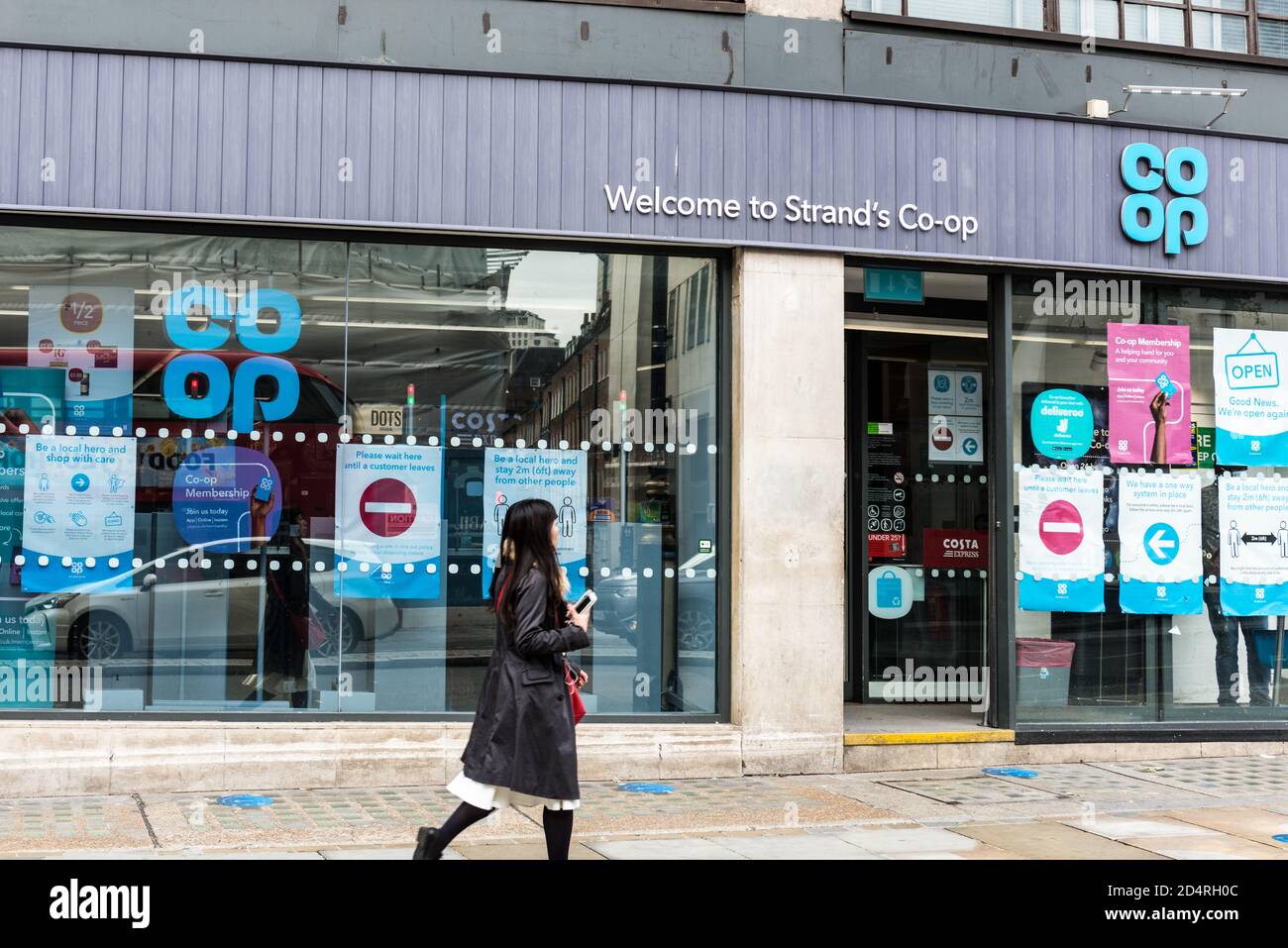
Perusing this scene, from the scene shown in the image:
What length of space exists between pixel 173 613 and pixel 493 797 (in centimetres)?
385

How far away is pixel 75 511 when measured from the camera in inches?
355

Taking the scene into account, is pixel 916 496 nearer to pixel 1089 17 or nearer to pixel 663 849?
pixel 1089 17

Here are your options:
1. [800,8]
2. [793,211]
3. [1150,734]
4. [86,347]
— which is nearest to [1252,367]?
[1150,734]

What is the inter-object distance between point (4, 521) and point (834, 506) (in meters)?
5.35

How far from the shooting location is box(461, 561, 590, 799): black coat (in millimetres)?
6039

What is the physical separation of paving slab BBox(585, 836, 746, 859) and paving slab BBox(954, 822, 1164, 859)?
4.64 feet

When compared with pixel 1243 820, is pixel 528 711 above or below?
above

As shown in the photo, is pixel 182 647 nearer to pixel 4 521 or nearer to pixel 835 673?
pixel 4 521

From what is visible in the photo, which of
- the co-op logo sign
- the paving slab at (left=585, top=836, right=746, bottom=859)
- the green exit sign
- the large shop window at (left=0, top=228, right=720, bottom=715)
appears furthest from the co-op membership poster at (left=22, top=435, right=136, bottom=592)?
the green exit sign

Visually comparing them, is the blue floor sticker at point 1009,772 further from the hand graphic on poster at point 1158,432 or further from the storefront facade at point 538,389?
the hand graphic on poster at point 1158,432

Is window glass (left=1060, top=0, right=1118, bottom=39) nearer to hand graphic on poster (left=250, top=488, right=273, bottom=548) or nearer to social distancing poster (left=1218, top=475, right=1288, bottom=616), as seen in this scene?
social distancing poster (left=1218, top=475, right=1288, bottom=616)

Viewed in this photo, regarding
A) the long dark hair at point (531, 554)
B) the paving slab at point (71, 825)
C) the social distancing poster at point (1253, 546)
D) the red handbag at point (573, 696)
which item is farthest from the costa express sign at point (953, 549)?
the paving slab at point (71, 825)

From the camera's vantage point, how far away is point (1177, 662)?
1060 cm
